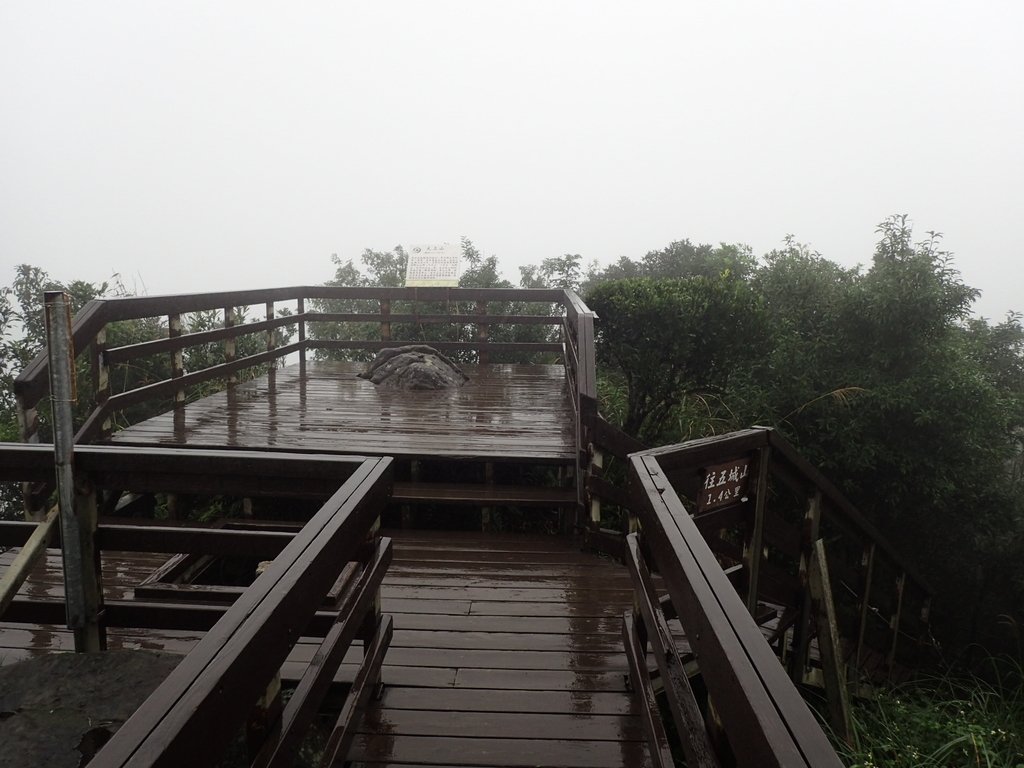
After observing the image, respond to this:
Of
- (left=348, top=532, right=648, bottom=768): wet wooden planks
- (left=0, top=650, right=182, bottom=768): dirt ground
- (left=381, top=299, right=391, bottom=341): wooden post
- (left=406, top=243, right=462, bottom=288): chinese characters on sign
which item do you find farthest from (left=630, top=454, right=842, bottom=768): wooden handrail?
(left=381, top=299, right=391, bottom=341): wooden post

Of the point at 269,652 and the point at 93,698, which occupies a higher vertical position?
the point at 269,652

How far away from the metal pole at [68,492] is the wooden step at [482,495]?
2302mm

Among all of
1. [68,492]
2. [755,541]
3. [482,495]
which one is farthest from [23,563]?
[482,495]

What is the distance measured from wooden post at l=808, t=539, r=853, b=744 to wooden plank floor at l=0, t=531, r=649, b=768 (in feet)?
3.09

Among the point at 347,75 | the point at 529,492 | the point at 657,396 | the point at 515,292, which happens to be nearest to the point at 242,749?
the point at 529,492

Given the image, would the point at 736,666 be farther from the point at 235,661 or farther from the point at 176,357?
the point at 176,357

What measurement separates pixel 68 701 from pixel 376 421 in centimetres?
412

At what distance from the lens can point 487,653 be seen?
9.75 ft

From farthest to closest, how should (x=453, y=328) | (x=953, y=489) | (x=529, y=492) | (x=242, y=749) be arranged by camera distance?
1. (x=453, y=328)
2. (x=953, y=489)
3. (x=529, y=492)
4. (x=242, y=749)

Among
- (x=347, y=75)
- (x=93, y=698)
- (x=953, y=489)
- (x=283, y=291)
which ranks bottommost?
(x=953, y=489)

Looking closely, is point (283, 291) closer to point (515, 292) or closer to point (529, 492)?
point (515, 292)

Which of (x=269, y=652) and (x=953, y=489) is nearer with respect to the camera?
(x=269, y=652)

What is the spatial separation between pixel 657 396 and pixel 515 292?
1999 millimetres

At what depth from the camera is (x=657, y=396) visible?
7.52m
